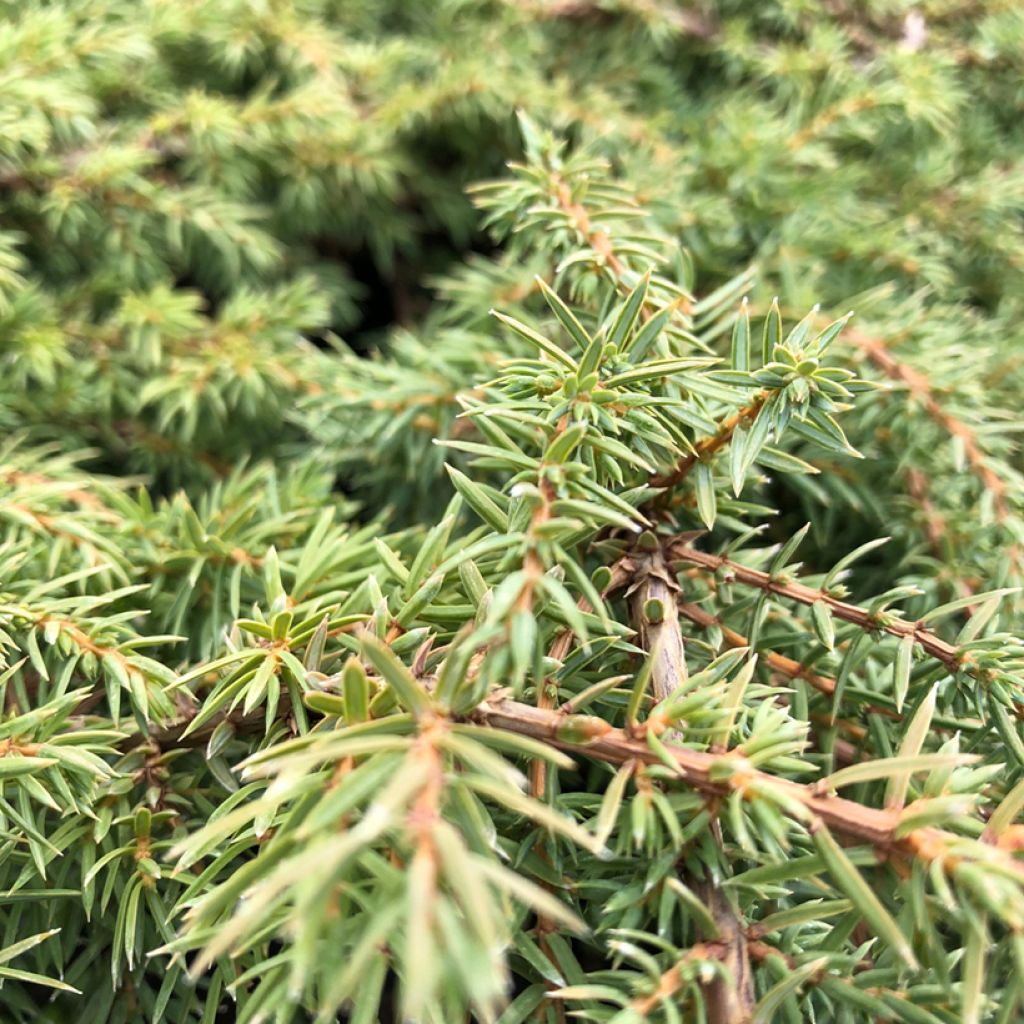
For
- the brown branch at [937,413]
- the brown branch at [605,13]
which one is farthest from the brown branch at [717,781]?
the brown branch at [605,13]

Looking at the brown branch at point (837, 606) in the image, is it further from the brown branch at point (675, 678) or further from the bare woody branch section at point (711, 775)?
the bare woody branch section at point (711, 775)

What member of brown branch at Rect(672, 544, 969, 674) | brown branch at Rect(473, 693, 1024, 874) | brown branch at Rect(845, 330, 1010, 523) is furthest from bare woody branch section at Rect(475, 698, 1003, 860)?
brown branch at Rect(845, 330, 1010, 523)

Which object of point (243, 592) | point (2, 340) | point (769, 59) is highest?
point (769, 59)

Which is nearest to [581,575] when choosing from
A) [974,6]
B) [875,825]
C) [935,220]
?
[875,825]

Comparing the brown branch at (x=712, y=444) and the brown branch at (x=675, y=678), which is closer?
the brown branch at (x=675, y=678)

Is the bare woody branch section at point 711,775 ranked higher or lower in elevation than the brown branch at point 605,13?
lower

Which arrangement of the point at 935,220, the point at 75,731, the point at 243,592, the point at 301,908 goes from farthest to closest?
the point at 935,220
the point at 243,592
the point at 75,731
the point at 301,908

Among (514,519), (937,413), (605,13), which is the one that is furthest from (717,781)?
(605,13)

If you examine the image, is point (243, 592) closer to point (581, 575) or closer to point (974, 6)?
point (581, 575)
